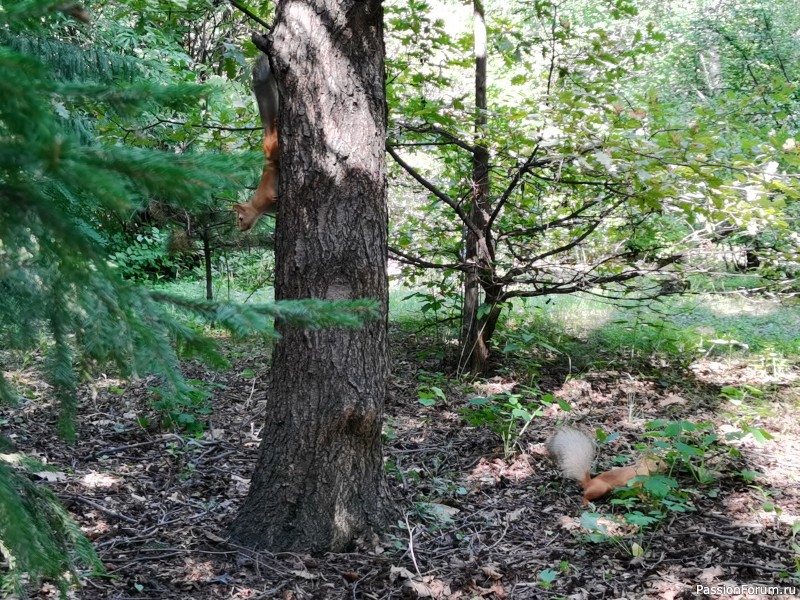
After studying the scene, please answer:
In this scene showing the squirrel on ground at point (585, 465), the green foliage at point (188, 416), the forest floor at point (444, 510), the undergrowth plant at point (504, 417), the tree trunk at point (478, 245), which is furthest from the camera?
the tree trunk at point (478, 245)

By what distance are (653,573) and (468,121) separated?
11.9 feet

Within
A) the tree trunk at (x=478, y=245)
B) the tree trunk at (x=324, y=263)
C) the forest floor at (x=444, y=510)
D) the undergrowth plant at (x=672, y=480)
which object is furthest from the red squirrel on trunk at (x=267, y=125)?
the undergrowth plant at (x=672, y=480)

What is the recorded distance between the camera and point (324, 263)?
10.1ft

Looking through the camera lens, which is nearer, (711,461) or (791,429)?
(711,461)

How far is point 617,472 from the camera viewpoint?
145 inches

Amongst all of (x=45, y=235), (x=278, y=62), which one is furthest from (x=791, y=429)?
(x=45, y=235)

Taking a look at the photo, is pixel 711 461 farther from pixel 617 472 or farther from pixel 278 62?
pixel 278 62

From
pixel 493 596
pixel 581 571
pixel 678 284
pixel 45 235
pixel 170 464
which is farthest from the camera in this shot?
pixel 678 284

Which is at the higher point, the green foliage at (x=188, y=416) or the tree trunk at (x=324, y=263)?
the tree trunk at (x=324, y=263)

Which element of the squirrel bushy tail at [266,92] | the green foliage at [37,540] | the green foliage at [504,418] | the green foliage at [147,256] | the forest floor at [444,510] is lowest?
the forest floor at [444,510]

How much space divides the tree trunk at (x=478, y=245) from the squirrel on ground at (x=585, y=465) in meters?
1.85

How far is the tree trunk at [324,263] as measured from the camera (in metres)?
3.06

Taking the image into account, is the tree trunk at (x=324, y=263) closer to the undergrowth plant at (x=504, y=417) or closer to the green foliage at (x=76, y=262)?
the green foliage at (x=76, y=262)

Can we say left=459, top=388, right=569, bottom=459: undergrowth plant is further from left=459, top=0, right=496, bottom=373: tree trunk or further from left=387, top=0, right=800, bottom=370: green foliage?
left=387, top=0, right=800, bottom=370: green foliage
